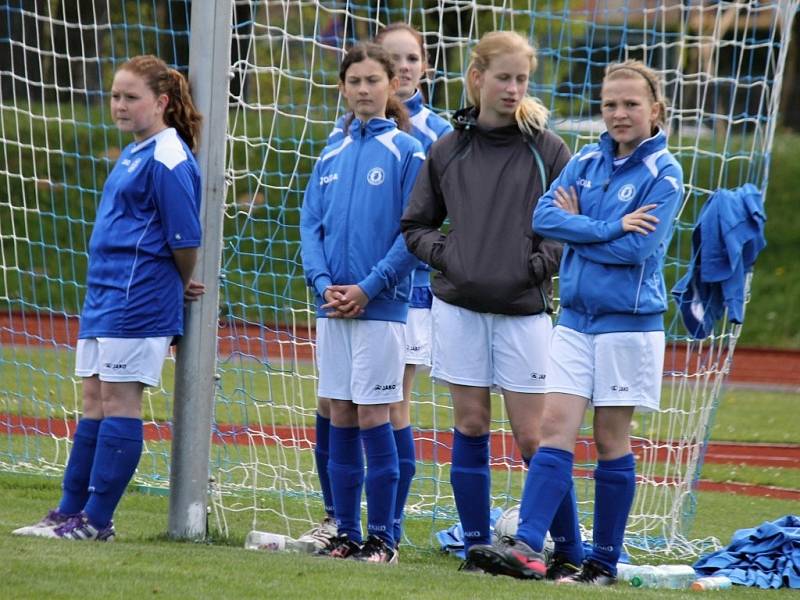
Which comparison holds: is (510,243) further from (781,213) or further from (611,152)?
(781,213)

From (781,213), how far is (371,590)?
1551 centimetres

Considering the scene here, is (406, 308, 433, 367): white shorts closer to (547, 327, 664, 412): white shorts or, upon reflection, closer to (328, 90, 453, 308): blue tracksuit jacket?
(328, 90, 453, 308): blue tracksuit jacket

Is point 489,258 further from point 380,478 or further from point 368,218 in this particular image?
point 380,478

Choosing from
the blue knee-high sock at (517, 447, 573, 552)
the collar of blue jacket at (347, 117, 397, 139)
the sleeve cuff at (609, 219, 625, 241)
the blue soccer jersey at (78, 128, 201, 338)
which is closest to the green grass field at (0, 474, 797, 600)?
the blue knee-high sock at (517, 447, 573, 552)

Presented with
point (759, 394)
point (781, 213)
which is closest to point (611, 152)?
point (759, 394)

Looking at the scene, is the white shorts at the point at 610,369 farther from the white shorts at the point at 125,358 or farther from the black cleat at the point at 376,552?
the white shorts at the point at 125,358

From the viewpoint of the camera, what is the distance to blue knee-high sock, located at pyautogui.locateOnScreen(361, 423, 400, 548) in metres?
5.07

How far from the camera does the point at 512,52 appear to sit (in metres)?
4.92

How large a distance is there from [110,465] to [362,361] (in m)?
1.05

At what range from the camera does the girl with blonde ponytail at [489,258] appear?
192 inches

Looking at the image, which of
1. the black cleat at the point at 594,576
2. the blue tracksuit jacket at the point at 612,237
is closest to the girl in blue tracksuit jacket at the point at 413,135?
the blue tracksuit jacket at the point at 612,237

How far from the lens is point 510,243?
16.0 feet

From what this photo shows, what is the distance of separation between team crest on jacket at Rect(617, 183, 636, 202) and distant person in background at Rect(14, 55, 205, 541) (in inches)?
63.9

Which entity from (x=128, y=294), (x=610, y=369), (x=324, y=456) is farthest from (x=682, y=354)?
(x=128, y=294)
